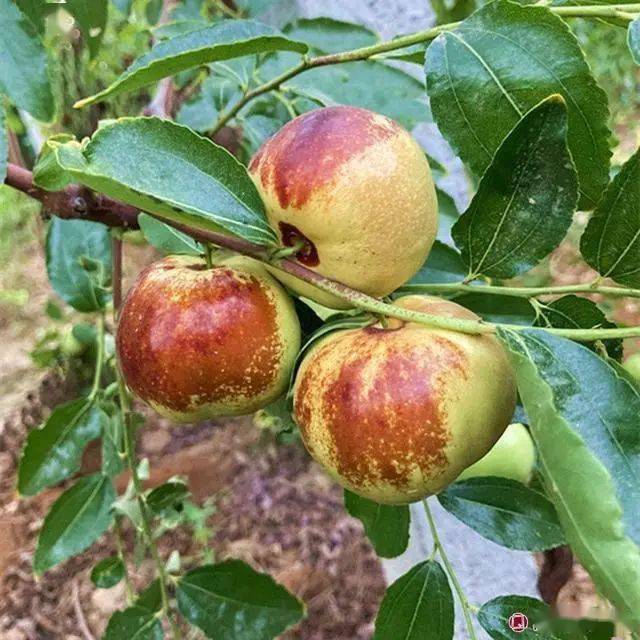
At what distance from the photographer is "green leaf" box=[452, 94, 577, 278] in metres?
0.45

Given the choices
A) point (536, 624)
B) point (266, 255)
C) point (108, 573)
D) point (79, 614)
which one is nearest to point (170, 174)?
point (266, 255)

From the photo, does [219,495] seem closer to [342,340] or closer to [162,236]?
[162,236]

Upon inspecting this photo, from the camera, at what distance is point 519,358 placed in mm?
401

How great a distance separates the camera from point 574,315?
56 cm

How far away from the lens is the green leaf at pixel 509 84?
49 cm

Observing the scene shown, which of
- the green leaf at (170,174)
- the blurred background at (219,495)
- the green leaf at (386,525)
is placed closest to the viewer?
the green leaf at (170,174)

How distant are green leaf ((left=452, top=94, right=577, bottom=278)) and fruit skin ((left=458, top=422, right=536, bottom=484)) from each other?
437 mm

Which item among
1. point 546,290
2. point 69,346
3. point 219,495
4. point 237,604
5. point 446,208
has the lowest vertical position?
point 219,495

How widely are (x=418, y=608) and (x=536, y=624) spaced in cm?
13

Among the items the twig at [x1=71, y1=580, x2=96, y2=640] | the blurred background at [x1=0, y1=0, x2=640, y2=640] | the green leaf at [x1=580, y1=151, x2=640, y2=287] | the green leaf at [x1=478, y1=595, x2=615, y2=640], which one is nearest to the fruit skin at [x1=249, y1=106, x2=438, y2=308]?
the green leaf at [x1=580, y1=151, x2=640, y2=287]

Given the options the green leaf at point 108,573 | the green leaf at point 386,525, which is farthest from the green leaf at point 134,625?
the green leaf at point 386,525

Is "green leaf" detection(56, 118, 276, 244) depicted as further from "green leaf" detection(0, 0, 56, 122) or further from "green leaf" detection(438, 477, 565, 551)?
"green leaf" detection(438, 477, 565, 551)

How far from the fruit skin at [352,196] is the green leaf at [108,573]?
694 mm

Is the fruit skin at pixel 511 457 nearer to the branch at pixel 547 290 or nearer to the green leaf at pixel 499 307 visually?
the green leaf at pixel 499 307
